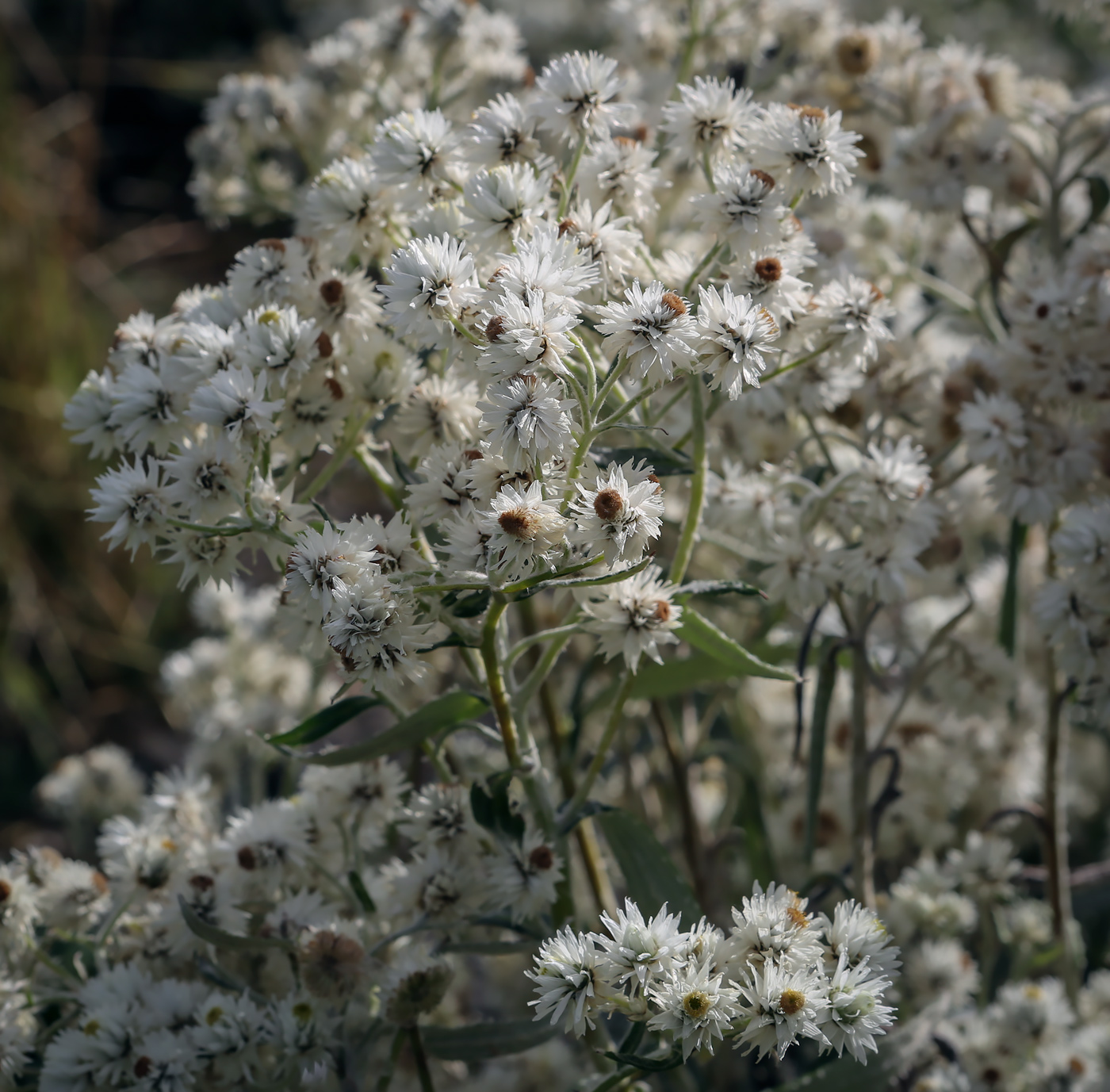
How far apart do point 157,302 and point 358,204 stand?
300 centimetres

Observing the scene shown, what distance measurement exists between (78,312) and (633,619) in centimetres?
280

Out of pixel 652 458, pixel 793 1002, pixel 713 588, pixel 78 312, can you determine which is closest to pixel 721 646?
pixel 713 588

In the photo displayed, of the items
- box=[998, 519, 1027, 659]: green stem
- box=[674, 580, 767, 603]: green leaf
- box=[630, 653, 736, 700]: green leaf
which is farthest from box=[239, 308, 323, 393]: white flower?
box=[998, 519, 1027, 659]: green stem

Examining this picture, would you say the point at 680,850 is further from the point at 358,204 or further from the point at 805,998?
the point at 358,204

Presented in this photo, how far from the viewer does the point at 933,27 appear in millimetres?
3414

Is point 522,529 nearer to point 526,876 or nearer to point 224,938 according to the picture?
point 526,876

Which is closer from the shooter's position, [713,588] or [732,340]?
[732,340]

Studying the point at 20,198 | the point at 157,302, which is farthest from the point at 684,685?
the point at 157,302

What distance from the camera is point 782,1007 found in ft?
2.11

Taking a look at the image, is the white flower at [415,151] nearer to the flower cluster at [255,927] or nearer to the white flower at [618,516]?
the white flower at [618,516]

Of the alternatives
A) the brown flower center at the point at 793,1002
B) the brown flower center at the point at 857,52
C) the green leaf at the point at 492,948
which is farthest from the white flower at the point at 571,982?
the brown flower center at the point at 857,52

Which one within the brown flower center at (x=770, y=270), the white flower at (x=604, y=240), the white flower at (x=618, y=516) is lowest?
the white flower at (x=618, y=516)

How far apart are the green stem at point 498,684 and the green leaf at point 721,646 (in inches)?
5.5

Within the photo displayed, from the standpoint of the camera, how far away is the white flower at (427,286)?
0.68 meters
